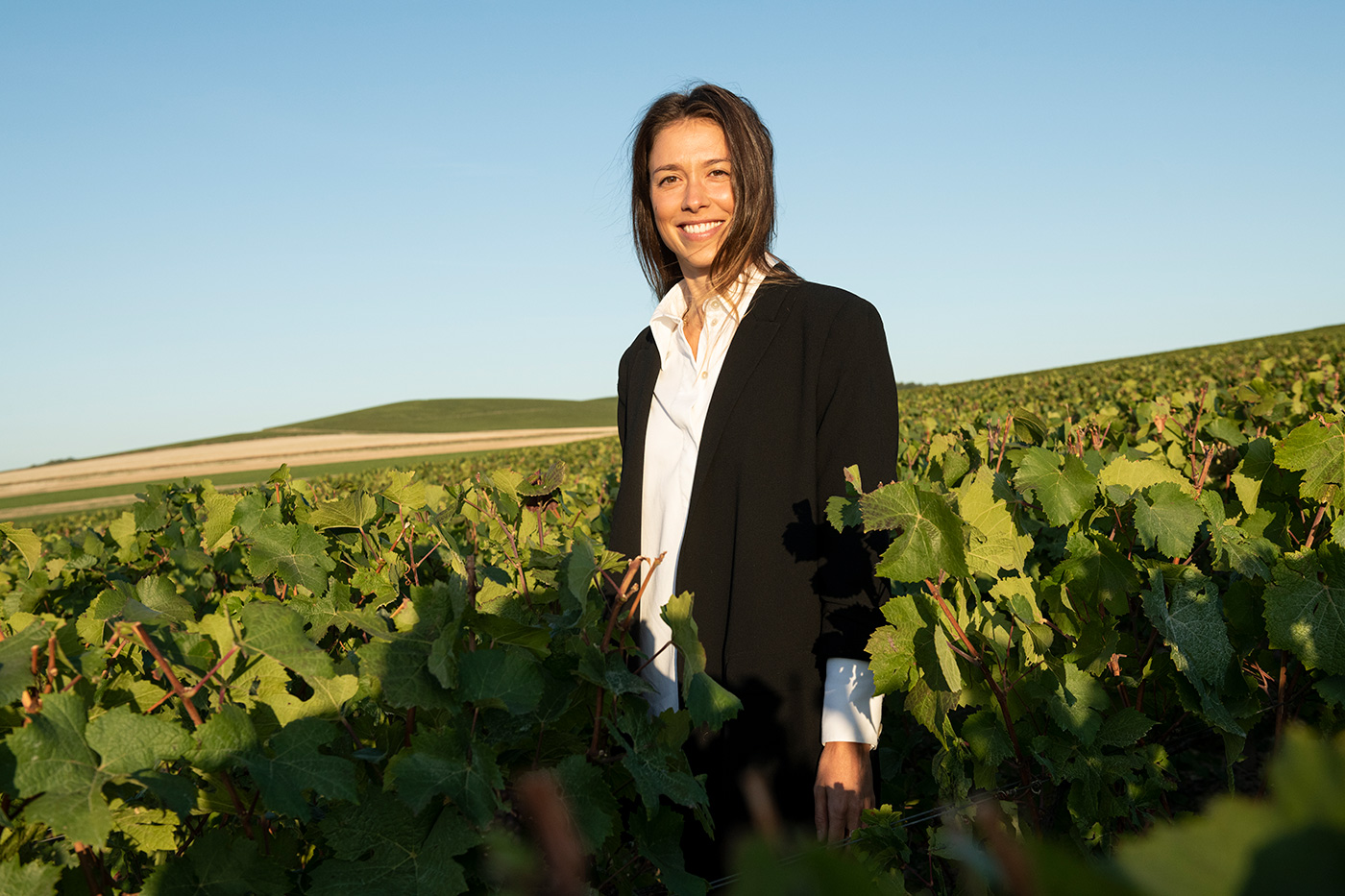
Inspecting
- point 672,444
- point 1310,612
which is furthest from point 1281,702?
point 672,444

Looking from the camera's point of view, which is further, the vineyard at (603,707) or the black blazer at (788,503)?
the black blazer at (788,503)

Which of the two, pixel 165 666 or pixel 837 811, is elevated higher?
pixel 165 666

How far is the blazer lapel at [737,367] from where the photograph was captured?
2.29 m

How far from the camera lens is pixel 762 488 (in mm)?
2207

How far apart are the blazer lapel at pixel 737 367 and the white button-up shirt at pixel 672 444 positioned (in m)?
0.05

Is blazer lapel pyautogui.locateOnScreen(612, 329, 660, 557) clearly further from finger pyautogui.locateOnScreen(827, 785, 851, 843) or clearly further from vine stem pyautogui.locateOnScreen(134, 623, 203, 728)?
vine stem pyautogui.locateOnScreen(134, 623, 203, 728)

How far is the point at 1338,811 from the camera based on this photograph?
34 cm

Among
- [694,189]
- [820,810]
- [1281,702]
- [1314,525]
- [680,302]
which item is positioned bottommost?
[820,810]

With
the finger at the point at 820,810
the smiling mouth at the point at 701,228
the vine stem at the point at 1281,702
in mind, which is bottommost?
the finger at the point at 820,810

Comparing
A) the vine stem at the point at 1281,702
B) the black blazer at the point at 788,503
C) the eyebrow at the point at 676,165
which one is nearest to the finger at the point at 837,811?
the black blazer at the point at 788,503

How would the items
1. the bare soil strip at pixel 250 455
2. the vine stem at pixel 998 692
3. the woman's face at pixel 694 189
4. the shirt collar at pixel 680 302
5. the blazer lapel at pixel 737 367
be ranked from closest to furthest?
1. the vine stem at pixel 998 692
2. the blazer lapel at pixel 737 367
3. the shirt collar at pixel 680 302
4. the woman's face at pixel 694 189
5. the bare soil strip at pixel 250 455

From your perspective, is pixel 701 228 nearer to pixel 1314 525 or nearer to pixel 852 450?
pixel 852 450

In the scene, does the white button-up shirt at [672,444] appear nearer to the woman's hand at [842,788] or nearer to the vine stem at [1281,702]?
the woman's hand at [842,788]

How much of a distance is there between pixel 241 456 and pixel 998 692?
59162 millimetres
